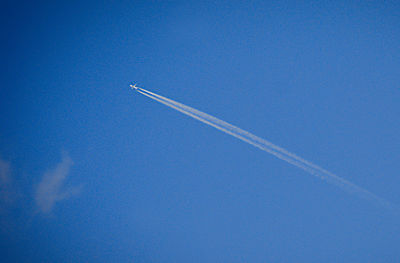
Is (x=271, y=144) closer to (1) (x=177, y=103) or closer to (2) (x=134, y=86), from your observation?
(1) (x=177, y=103)

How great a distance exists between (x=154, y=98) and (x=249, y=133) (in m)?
6.99

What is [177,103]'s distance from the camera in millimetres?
10133

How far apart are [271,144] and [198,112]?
18.0 feet

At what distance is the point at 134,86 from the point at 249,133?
28.5ft

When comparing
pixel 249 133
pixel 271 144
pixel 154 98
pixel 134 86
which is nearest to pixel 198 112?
pixel 154 98

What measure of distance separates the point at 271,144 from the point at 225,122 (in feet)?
11.3

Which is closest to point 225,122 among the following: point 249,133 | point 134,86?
point 249,133

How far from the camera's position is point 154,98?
986 cm

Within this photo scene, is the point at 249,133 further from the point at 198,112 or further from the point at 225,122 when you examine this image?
the point at 198,112

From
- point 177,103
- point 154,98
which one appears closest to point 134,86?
point 154,98

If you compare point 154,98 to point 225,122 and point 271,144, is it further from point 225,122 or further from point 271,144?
point 271,144

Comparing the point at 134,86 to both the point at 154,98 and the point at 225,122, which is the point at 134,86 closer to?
the point at 154,98

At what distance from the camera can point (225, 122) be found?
1020 cm

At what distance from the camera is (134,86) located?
10.0 meters
